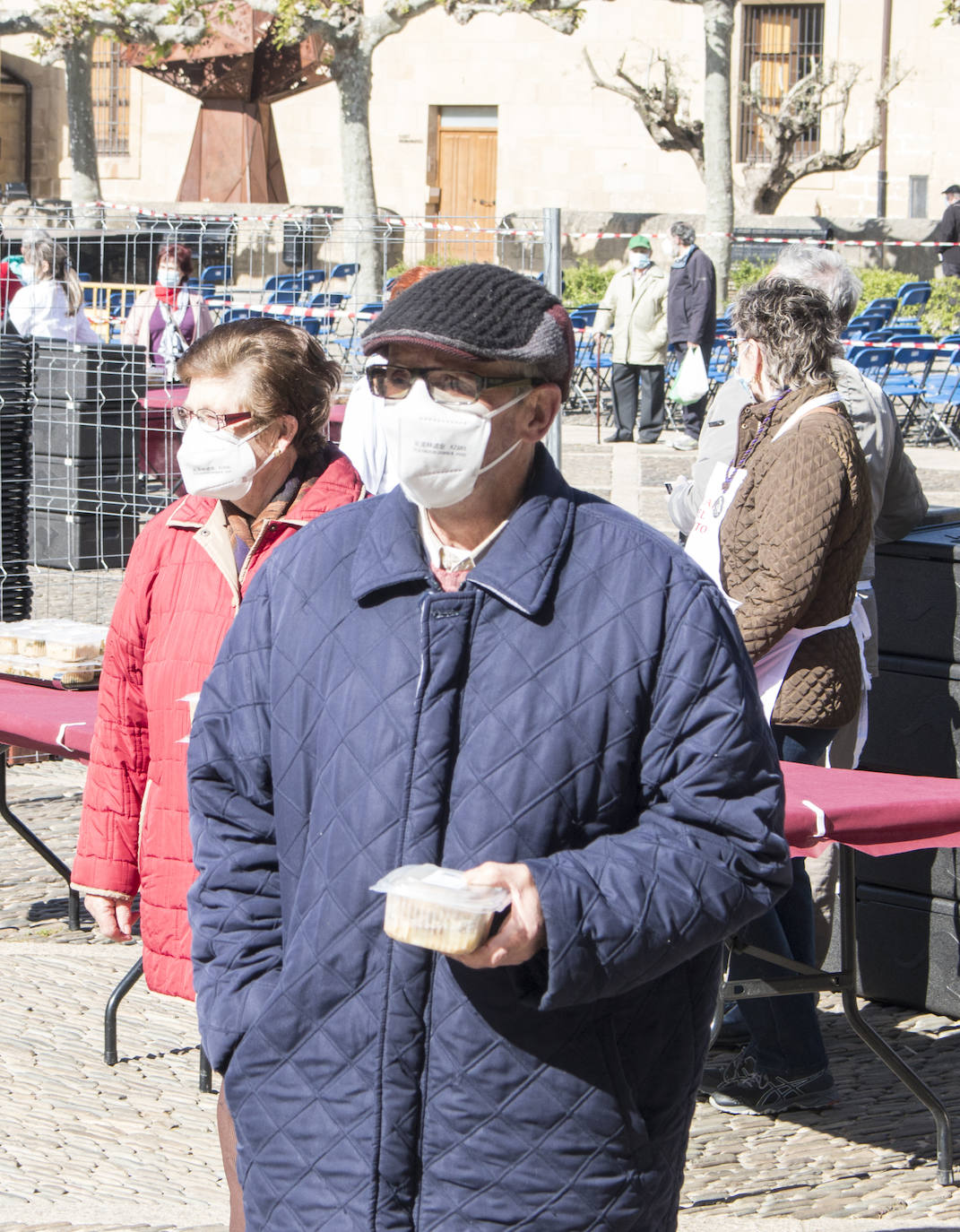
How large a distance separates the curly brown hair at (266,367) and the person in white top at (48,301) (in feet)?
27.3

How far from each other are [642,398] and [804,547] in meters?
11.3

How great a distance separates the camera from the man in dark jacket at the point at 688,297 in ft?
46.5

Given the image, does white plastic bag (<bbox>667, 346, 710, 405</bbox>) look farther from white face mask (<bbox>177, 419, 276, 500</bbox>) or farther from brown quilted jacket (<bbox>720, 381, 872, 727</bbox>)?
white face mask (<bbox>177, 419, 276, 500</bbox>)

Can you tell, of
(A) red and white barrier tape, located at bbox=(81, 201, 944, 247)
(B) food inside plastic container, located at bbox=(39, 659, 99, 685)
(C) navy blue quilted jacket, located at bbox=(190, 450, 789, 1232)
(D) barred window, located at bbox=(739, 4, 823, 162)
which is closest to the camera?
(C) navy blue quilted jacket, located at bbox=(190, 450, 789, 1232)

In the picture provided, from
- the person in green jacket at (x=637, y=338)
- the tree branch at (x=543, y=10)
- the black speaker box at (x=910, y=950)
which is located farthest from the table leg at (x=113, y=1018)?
the tree branch at (x=543, y=10)

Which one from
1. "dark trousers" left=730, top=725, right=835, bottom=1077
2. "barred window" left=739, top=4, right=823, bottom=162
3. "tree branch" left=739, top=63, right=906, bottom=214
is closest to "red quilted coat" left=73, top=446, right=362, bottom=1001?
"dark trousers" left=730, top=725, right=835, bottom=1077

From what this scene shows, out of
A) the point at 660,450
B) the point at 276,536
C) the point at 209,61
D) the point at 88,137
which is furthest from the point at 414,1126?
the point at 88,137

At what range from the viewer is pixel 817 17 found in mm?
37469

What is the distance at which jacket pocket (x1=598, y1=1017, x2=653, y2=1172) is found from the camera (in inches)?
76.4

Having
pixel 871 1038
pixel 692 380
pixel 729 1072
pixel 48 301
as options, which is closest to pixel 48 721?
pixel 729 1072

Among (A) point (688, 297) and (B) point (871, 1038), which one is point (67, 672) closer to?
(B) point (871, 1038)

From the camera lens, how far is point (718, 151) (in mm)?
22391

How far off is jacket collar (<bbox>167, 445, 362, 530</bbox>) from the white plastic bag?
710cm

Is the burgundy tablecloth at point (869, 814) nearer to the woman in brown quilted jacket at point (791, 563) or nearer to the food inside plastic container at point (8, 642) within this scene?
the woman in brown quilted jacket at point (791, 563)
